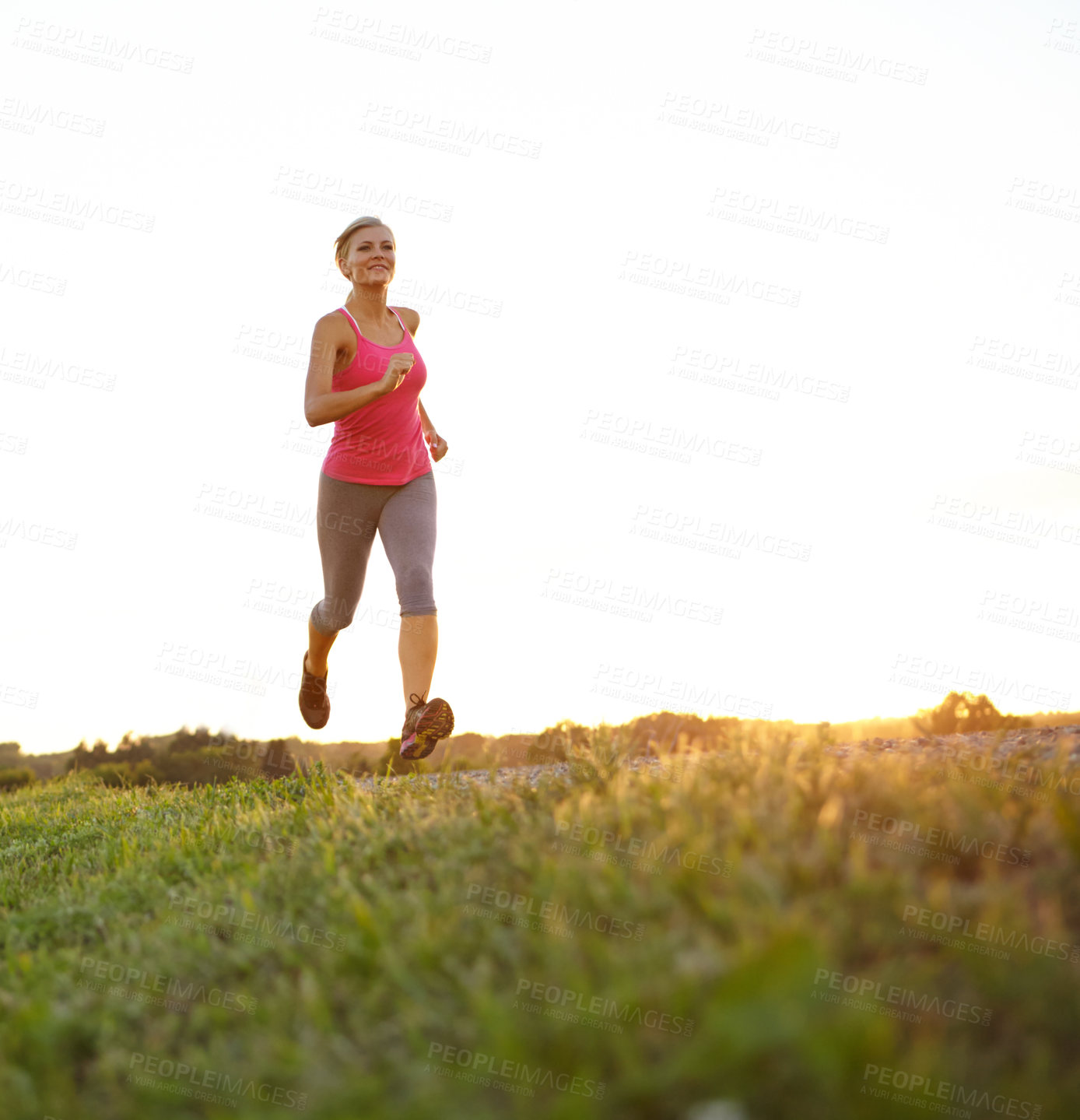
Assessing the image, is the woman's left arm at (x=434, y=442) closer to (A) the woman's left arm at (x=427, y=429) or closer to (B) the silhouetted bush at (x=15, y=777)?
(A) the woman's left arm at (x=427, y=429)

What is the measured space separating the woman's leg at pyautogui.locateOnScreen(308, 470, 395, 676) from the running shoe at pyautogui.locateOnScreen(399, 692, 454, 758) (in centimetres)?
137

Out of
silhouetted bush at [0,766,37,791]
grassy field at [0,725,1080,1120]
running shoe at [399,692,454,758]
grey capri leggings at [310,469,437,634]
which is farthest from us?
silhouetted bush at [0,766,37,791]

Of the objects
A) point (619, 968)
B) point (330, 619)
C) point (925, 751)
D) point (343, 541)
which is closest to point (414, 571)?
point (343, 541)

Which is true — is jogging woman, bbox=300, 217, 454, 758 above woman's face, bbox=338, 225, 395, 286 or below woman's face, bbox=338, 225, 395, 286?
below

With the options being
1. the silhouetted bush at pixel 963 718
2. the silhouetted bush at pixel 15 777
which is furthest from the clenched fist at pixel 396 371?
the silhouetted bush at pixel 15 777

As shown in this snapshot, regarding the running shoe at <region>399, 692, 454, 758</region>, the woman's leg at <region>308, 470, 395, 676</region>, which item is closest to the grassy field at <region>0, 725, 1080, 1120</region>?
the running shoe at <region>399, 692, 454, 758</region>

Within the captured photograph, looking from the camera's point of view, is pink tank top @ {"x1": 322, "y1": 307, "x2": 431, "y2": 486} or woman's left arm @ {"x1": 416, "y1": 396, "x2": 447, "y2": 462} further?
woman's left arm @ {"x1": 416, "y1": 396, "x2": 447, "y2": 462}

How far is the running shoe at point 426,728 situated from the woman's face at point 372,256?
2.80 m

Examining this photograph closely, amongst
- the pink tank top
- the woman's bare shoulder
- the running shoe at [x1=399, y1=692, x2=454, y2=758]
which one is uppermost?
the woman's bare shoulder

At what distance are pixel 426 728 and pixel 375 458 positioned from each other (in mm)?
1820

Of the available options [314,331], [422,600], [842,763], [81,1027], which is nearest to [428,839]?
[81,1027]

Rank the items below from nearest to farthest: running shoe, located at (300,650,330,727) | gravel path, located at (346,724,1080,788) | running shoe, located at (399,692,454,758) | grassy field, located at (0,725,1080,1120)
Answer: grassy field, located at (0,725,1080,1120) < gravel path, located at (346,724,1080,788) < running shoe, located at (399,692,454,758) < running shoe, located at (300,650,330,727)

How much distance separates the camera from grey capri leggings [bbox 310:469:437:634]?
230 inches

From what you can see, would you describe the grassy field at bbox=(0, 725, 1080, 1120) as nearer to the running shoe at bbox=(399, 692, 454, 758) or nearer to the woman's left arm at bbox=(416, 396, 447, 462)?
the running shoe at bbox=(399, 692, 454, 758)
